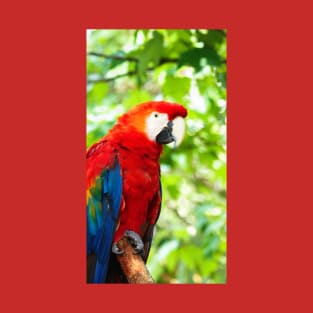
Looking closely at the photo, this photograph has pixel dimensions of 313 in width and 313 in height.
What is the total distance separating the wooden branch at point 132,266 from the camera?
2387 millimetres

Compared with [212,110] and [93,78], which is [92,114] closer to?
[93,78]

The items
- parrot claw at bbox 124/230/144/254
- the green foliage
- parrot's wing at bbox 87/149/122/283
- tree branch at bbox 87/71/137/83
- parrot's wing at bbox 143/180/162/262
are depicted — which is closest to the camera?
parrot's wing at bbox 87/149/122/283

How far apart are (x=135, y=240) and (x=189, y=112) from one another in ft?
2.72

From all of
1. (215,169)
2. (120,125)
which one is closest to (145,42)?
(120,125)

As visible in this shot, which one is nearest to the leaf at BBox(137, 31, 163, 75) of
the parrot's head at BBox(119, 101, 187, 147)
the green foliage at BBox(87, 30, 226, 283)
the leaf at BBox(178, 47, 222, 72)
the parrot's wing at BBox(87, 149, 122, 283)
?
the green foliage at BBox(87, 30, 226, 283)

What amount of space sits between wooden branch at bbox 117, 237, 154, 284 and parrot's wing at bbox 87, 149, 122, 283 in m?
0.08

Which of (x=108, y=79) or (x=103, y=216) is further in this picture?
(x=108, y=79)

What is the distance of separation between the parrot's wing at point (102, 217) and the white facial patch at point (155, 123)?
9.3 inches

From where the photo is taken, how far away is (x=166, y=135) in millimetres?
2734

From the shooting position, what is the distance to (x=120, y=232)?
2.68 m

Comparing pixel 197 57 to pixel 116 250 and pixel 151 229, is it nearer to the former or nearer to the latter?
pixel 151 229

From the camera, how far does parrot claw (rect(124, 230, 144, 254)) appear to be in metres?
2.64

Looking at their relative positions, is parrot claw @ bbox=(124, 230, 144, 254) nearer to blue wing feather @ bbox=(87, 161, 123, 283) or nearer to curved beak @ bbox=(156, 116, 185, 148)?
blue wing feather @ bbox=(87, 161, 123, 283)

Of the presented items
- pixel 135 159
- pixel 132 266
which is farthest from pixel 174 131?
pixel 132 266
